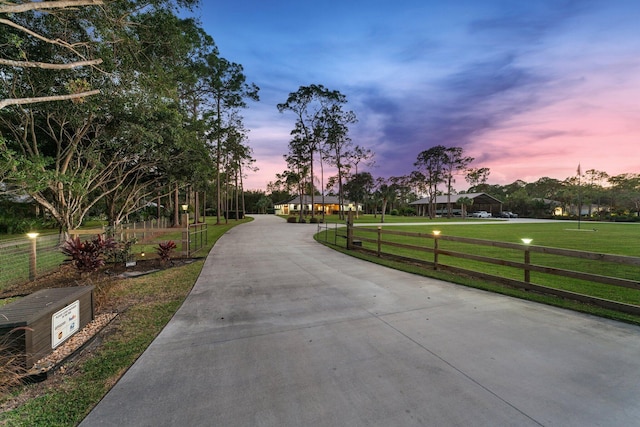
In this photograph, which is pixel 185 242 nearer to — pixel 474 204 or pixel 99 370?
pixel 99 370

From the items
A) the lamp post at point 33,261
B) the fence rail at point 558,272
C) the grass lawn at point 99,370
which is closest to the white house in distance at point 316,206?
the fence rail at point 558,272

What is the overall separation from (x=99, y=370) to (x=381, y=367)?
2852mm

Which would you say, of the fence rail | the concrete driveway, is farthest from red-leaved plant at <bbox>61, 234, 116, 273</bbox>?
the fence rail

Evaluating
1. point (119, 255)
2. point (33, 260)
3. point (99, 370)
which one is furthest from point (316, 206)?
point (99, 370)

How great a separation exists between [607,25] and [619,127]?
1094 cm

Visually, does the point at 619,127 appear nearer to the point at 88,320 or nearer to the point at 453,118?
the point at 453,118

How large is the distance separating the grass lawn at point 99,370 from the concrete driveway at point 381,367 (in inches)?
6.3

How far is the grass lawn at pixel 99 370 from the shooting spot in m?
2.07

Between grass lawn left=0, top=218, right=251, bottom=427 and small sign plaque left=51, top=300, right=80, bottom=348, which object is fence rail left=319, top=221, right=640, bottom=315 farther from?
small sign plaque left=51, top=300, right=80, bottom=348

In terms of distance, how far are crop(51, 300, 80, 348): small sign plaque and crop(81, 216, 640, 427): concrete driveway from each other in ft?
3.44

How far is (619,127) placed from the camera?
1506cm

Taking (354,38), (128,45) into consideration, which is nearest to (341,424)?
(128,45)

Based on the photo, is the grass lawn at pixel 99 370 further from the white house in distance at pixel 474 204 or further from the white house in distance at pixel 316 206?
the white house in distance at pixel 474 204

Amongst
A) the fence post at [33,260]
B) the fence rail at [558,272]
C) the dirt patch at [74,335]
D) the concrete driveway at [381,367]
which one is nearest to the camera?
the concrete driveway at [381,367]
